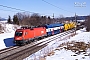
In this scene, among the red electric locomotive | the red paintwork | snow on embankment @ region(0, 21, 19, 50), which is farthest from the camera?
snow on embankment @ region(0, 21, 19, 50)

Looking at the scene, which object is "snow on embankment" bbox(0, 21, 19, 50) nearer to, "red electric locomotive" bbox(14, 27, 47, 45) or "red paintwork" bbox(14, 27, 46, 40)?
"red electric locomotive" bbox(14, 27, 47, 45)

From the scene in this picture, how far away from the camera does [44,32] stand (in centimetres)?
3975

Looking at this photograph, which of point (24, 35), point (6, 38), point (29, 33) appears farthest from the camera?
point (6, 38)

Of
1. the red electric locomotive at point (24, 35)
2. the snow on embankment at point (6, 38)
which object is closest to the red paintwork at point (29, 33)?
the red electric locomotive at point (24, 35)

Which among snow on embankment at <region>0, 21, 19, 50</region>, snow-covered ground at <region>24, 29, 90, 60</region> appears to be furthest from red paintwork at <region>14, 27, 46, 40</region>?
snow-covered ground at <region>24, 29, 90, 60</region>

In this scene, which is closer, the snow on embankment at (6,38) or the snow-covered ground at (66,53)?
the snow-covered ground at (66,53)

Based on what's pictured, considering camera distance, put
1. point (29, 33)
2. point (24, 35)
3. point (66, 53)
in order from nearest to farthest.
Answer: point (66, 53) → point (24, 35) → point (29, 33)

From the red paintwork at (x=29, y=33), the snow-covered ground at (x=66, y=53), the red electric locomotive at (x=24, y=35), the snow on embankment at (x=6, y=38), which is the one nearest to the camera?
the snow-covered ground at (x=66, y=53)

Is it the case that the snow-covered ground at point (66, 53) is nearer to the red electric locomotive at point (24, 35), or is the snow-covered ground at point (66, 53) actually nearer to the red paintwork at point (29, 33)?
the red electric locomotive at point (24, 35)

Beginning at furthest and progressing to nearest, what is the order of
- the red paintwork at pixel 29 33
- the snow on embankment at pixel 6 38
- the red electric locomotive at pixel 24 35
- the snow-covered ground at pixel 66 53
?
the snow on embankment at pixel 6 38, the red paintwork at pixel 29 33, the red electric locomotive at pixel 24 35, the snow-covered ground at pixel 66 53

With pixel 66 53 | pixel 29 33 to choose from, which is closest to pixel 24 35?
pixel 29 33

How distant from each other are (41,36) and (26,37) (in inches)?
323

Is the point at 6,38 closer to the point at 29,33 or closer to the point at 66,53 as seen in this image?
the point at 29,33

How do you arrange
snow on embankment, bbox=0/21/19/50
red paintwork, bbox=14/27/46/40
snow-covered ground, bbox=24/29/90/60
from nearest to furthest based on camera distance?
snow-covered ground, bbox=24/29/90/60 → red paintwork, bbox=14/27/46/40 → snow on embankment, bbox=0/21/19/50
